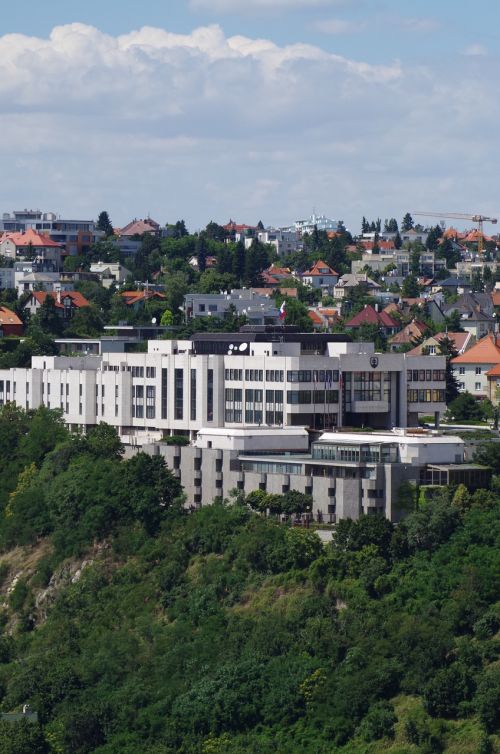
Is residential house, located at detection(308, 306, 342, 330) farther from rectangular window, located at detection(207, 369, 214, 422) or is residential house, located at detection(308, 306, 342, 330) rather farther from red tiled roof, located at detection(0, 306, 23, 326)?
rectangular window, located at detection(207, 369, 214, 422)

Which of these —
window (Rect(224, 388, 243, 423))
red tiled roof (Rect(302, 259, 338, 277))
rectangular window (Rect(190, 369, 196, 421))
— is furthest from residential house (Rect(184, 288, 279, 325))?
window (Rect(224, 388, 243, 423))

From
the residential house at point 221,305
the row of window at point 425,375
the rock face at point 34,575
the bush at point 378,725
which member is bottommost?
the bush at point 378,725

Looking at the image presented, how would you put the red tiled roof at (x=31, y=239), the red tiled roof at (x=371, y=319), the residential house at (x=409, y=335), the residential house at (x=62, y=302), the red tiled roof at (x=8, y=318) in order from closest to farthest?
the red tiled roof at (x=8, y=318) → the residential house at (x=409, y=335) → the residential house at (x=62, y=302) → the red tiled roof at (x=371, y=319) → the red tiled roof at (x=31, y=239)

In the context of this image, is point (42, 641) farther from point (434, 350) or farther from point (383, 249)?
point (383, 249)

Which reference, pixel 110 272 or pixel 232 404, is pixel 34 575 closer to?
pixel 232 404

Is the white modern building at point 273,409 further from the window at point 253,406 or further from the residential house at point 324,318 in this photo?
the residential house at point 324,318

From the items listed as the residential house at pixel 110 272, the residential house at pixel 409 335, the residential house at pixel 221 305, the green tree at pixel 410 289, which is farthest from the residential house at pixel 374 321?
the residential house at pixel 110 272

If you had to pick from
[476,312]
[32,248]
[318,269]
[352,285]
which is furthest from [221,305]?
[318,269]
